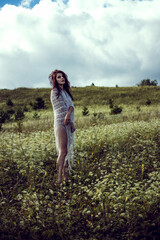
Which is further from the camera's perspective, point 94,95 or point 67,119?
point 94,95

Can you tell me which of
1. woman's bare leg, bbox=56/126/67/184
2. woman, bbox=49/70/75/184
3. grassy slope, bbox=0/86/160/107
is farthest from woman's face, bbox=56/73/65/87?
grassy slope, bbox=0/86/160/107

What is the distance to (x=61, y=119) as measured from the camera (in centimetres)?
485

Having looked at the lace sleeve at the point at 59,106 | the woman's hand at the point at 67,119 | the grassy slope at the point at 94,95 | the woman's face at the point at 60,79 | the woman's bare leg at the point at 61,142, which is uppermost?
the grassy slope at the point at 94,95

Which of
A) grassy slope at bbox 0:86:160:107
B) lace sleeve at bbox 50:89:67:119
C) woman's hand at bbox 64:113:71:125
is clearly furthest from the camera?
grassy slope at bbox 0:86:160:107

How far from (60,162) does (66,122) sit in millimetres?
925

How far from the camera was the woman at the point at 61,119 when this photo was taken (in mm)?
4820

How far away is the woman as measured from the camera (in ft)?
15.8

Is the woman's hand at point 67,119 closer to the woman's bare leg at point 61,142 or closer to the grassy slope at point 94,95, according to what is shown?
the woman's bare leg at point 61,142

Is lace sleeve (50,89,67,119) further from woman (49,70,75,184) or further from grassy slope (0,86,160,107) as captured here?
grassy slope (0,86,160,107)

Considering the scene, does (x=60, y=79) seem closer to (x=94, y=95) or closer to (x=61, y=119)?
(x=61, y=119)

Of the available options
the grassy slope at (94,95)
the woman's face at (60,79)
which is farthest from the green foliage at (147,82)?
the woman's face at (60,79)


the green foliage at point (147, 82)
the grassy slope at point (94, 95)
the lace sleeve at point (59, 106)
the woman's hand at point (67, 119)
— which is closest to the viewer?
the woman's hand at point (67, 119)

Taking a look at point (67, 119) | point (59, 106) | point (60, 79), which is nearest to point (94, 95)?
point (60, 79)

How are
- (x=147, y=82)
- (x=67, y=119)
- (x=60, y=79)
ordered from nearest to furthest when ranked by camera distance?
(x=67, y=119)
(x=60, y=79)
(x=147, y=82)
